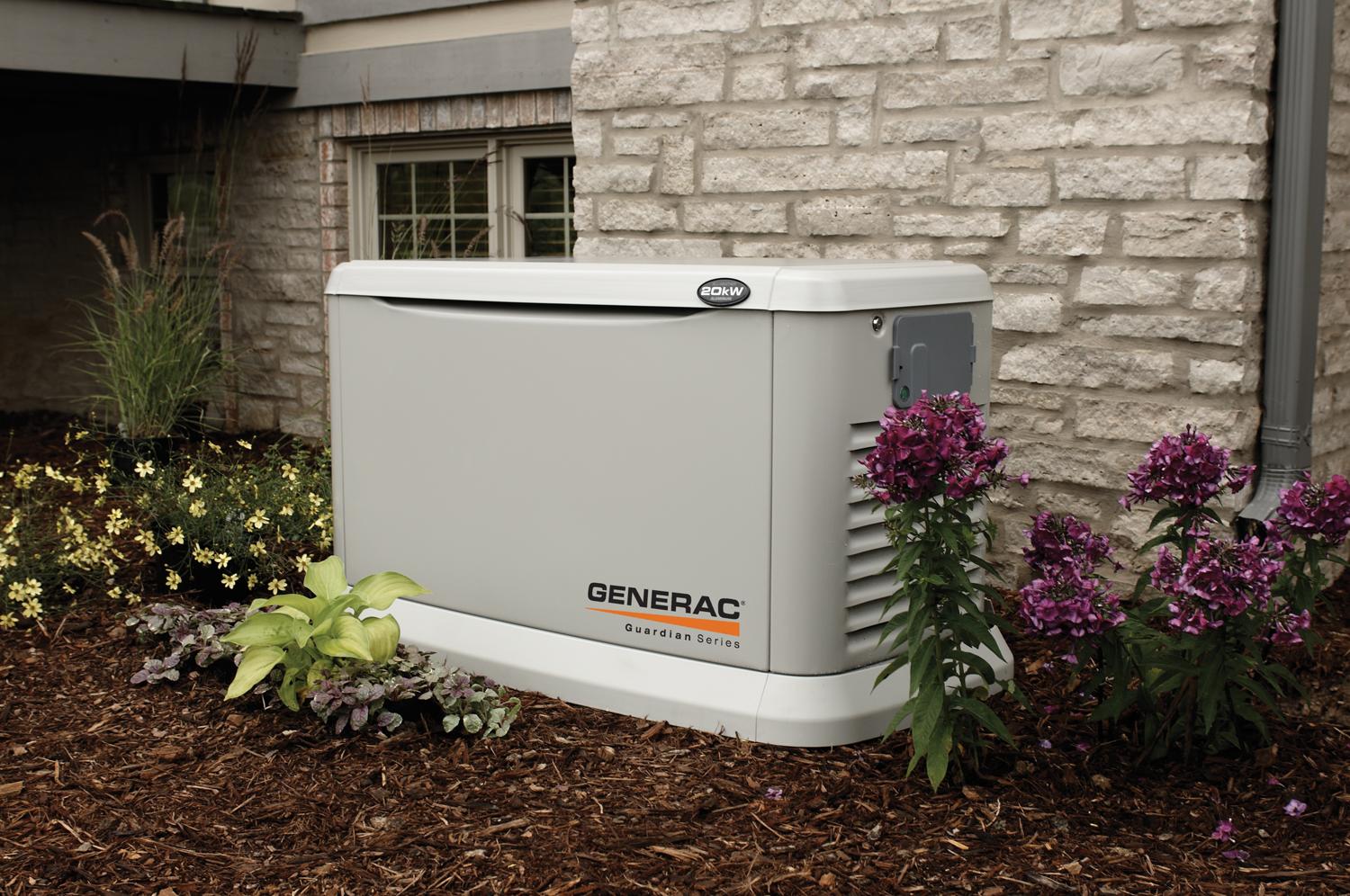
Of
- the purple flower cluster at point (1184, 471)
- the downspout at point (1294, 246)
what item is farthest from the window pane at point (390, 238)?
the purple flower cluster at point (1184, 471)

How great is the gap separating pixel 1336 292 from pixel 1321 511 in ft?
6.85

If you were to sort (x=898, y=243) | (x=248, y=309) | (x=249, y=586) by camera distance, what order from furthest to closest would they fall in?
(x=248, y=309), (x=898, y=243), (x=249, y=586)

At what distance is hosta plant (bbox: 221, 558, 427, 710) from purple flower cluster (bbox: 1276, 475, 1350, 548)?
6.22ft

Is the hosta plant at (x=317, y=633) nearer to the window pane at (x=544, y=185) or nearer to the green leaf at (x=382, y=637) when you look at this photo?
the green leaf at (x=382, y=637)

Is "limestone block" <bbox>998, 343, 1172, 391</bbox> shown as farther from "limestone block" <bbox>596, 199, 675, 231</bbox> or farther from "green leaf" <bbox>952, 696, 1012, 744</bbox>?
"green leaf" <bbox>952, 696, 1012, 744</bbox>

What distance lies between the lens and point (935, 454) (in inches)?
99.7

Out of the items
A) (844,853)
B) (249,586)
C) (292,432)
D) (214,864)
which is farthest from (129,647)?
(292,432)

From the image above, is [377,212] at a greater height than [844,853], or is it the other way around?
[377,212]

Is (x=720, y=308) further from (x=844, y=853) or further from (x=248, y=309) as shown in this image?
(x=248, y=309)

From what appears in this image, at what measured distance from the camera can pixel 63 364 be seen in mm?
9414

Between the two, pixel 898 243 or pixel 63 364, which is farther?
pixel 63 364

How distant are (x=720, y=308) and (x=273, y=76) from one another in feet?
18.4

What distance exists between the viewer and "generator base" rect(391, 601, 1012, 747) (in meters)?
3.00

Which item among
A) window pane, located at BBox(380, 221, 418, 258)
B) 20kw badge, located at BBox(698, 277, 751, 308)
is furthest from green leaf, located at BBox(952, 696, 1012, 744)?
window pane, located at BBox(380, 221, 418, 258)
